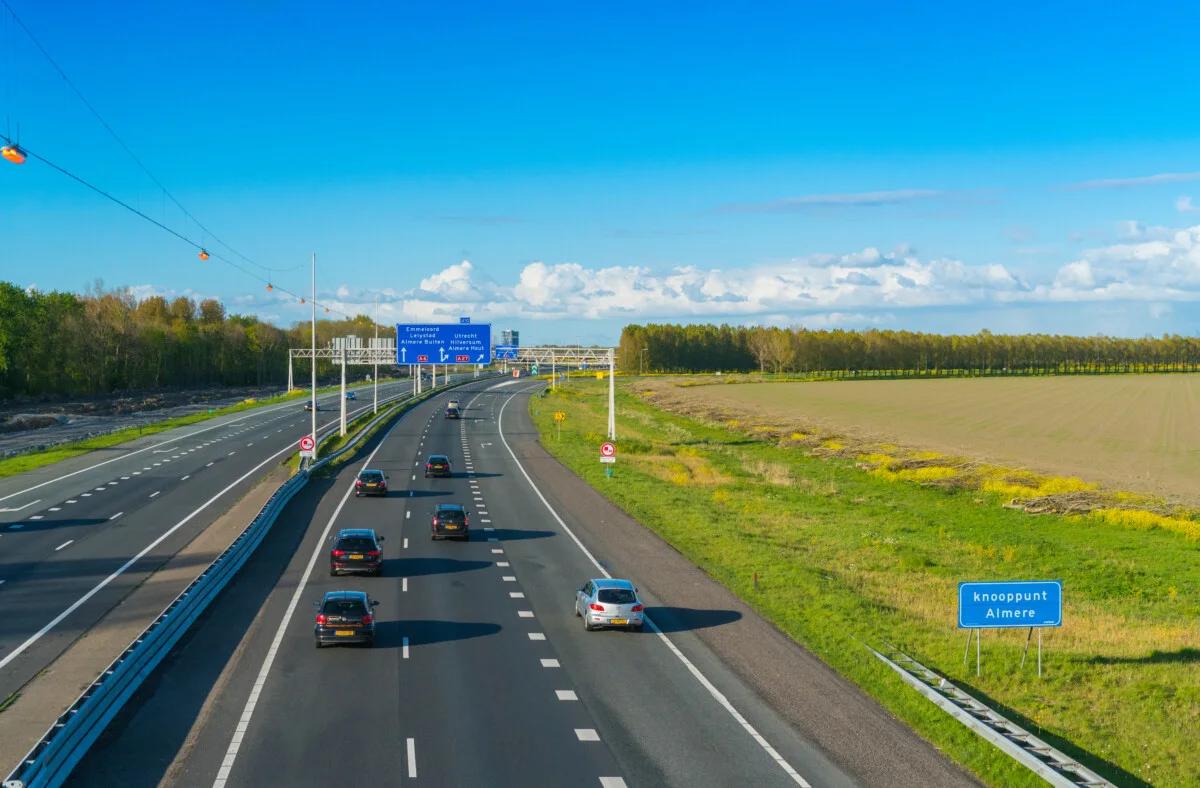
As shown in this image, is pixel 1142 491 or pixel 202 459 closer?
pixel 1142 491

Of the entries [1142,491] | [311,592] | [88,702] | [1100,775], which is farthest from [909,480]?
[88,702]

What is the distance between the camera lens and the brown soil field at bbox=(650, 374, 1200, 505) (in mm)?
77812

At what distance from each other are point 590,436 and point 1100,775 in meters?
77.7

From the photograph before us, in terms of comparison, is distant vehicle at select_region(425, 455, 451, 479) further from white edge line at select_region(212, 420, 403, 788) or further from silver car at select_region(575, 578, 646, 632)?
silver car at select_region(575, 578, 646, 632)

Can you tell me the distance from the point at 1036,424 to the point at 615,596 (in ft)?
340

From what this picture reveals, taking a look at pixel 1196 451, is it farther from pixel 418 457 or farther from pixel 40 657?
pixel 40 657

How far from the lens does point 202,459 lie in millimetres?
75500

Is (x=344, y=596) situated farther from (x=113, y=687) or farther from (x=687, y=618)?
(x=687, y=618)

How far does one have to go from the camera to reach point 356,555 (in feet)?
116

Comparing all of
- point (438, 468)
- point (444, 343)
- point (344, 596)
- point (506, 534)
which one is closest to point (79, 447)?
point (444, 343)

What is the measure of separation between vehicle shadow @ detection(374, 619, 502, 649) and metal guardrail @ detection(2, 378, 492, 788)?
5.01 metres

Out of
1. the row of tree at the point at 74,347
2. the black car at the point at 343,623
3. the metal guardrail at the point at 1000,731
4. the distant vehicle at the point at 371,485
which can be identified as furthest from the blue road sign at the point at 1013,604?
the row of tree at the point at 74,347

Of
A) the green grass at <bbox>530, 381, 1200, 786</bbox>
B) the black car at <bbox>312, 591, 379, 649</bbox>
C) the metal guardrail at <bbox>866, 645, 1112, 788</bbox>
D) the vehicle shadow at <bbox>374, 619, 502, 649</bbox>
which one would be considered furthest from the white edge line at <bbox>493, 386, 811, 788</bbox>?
the black car at <bbox>312, 591, 379, 649</bbox>

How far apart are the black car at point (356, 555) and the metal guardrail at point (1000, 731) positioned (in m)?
17.7
